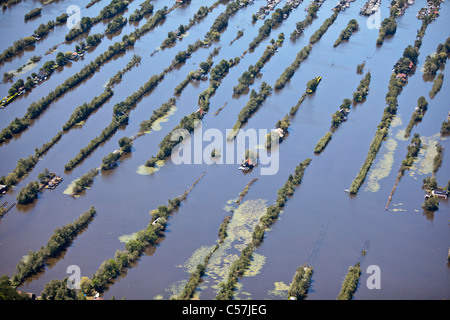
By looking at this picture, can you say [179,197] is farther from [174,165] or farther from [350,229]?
[350,229]

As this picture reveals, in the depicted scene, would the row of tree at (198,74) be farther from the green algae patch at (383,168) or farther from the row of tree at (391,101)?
the green algae patch at (383,168)

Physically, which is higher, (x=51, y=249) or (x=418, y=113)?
(x=51, y=249)

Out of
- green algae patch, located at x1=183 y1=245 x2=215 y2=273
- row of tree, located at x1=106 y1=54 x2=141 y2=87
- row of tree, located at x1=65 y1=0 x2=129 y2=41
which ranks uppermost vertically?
row of tree, located at x1=65 y1=0 x2=129 y2=41

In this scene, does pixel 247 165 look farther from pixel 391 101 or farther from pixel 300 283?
pixel 391 101

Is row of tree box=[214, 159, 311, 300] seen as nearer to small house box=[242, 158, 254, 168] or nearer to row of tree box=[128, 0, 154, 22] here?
small house box=[242, 158, 254, 168]

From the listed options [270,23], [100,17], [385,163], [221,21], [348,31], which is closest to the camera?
[385,163]

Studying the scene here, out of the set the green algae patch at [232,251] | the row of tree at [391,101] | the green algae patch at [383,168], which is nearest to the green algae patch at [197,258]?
the green algae patch at [232,251]

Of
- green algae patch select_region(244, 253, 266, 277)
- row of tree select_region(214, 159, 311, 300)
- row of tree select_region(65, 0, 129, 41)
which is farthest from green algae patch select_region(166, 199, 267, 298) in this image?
row of tree select_region(65, 0, 129, 41)

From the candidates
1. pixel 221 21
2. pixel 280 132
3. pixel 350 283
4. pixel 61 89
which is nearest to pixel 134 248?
pixel 350 283
